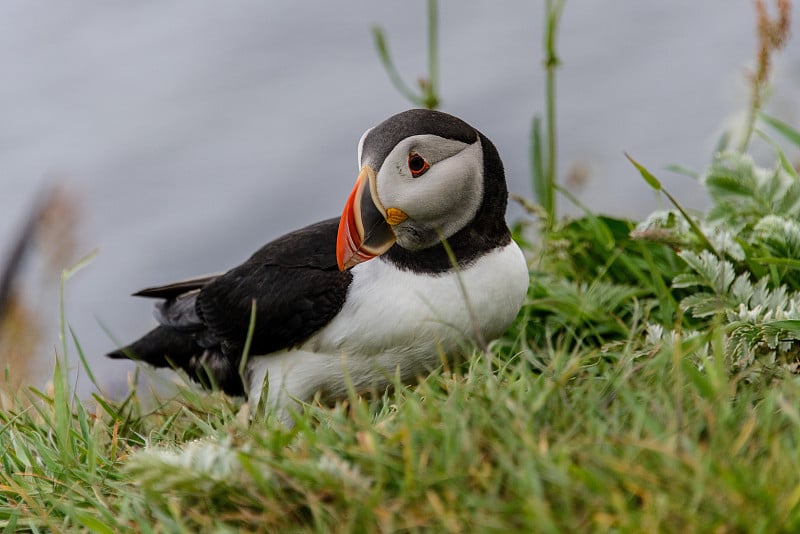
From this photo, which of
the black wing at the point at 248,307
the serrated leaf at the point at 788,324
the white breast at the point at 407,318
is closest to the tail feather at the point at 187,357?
→ the black wing at the point at 248,307

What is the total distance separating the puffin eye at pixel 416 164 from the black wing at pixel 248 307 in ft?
1.61

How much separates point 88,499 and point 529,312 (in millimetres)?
2092

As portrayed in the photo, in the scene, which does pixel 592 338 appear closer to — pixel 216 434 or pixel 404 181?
pixel 404 181

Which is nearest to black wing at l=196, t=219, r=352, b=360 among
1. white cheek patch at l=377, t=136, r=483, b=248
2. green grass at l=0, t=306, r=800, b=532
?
white cheek patch at l=377, t=136, r=483, b=248

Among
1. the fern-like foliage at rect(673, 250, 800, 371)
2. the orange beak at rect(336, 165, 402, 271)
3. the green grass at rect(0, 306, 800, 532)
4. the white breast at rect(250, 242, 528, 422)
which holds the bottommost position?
the fern-like foliage at rect(673, 250, 800, 371)

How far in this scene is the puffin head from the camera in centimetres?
326

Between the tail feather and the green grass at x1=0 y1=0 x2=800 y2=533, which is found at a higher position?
the green grass at x1=0 y1=0 x2=800 y2=533

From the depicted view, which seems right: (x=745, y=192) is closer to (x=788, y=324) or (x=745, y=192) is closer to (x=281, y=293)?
(x=788, y=324)

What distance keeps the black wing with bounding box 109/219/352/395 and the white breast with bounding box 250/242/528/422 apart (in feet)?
0.27

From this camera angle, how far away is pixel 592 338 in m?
4.07

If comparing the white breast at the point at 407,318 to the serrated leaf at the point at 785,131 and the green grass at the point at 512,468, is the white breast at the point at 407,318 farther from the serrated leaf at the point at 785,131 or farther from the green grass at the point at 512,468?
the serrated leaf at the point at 785,131

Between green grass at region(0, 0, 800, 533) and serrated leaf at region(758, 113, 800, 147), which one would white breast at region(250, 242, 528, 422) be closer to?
green grass at region(0, 0, 800, 533)

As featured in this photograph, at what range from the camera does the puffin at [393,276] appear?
3279 mm

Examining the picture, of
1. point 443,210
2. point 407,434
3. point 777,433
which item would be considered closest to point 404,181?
point 443,210
